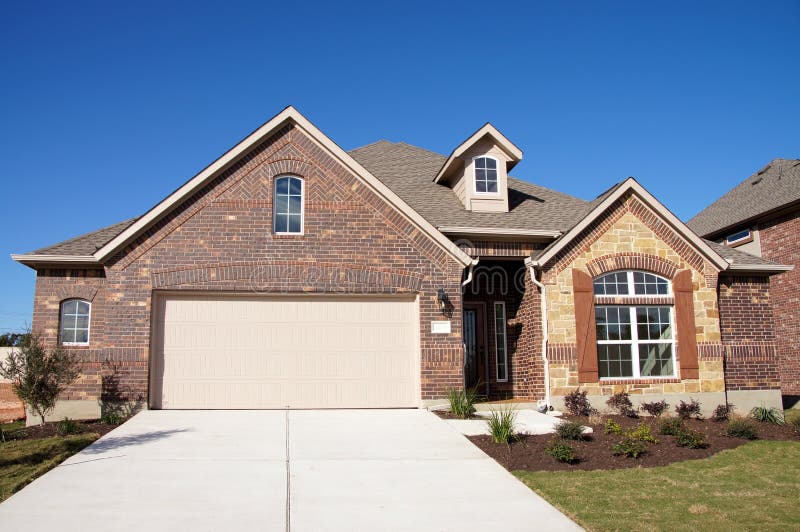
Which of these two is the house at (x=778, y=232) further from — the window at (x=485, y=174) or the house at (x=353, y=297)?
the window at (x=485, y=174)

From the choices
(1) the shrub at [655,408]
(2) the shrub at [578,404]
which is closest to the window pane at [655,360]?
(1) the shrub at [655,408]

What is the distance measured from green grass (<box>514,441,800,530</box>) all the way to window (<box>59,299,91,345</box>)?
10193 mm

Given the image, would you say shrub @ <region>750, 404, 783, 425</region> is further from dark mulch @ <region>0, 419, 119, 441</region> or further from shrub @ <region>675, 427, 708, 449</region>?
dark mulch @ <region>0, 419, 119, 441</region>

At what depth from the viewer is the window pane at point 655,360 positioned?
15.1 meters

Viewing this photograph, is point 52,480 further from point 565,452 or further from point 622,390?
point 622,390

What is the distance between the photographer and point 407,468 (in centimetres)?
954

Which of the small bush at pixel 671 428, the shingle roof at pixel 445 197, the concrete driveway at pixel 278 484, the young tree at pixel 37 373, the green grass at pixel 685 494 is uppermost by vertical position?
the shingle roof at pixel 445 197

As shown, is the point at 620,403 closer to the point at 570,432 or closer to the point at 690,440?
the point at 690,440

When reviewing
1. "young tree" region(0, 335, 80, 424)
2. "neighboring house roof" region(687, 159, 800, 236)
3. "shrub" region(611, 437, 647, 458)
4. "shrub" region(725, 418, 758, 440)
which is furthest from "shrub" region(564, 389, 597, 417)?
"neighboring house roof" region(687, 159, 800, 236)

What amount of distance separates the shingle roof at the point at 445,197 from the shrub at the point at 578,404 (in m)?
3.85

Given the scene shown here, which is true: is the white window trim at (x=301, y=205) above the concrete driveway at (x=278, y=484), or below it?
above

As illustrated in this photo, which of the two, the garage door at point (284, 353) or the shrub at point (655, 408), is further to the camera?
the shrub at point (655, 408)

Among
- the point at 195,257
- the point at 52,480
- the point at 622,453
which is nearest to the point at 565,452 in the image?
the point at 622,453

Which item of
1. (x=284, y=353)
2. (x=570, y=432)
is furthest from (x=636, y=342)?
(x=284, y=353)
